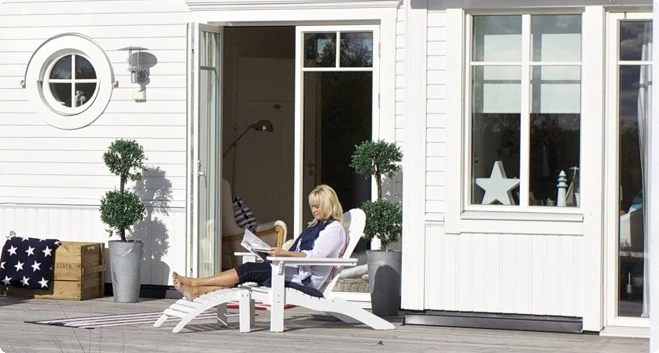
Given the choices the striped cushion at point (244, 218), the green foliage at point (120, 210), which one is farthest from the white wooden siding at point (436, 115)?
the striped cushion at point (244, 218)

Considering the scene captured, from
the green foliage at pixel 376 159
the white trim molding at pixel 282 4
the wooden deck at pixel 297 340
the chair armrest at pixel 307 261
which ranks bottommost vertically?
the wooden deck at pixel 297 340

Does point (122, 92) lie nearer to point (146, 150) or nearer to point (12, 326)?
point (146, 150)

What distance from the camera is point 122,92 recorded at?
32.7ft

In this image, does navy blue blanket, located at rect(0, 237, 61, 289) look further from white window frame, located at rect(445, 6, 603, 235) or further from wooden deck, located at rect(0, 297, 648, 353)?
white window frame, located at rect(445, 6, 603, 235)

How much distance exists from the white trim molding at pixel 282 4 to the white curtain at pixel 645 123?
80.4 inches

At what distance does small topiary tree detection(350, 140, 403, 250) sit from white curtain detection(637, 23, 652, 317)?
5.78 ft

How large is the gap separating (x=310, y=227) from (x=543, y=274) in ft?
5.33

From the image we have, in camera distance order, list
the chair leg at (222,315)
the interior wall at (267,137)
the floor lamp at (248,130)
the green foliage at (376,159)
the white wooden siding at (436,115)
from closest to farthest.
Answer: the chair leg at (222,315)
the white wooden siding at (436,115)
the green foliage at (376,159)
the floor lamp at (248,130)
the interior wall at (267,137)

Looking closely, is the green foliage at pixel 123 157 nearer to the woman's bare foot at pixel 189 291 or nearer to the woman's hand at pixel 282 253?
the woman's bare foot at pixel 189 291

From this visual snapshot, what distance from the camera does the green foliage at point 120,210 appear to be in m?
9.47

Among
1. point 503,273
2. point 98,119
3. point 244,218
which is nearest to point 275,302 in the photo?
point 503,273

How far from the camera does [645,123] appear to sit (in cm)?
797

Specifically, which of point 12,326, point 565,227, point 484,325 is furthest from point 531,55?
point 12,326

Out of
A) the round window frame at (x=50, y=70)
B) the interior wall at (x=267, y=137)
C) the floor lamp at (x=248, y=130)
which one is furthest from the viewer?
the interior wall at (x=267, y=137)
